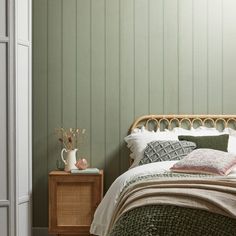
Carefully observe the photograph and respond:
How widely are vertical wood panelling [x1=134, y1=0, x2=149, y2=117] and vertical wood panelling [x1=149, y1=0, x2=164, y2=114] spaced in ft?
0.12

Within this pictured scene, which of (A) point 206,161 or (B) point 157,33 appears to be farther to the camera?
(B) point 157,33

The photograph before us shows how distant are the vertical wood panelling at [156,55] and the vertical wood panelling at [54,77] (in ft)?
2.60

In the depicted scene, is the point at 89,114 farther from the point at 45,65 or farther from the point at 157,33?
the point at 157,33

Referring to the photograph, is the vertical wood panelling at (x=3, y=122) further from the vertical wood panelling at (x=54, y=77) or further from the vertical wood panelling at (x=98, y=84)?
the vertical wood panelling at (x=98, y=84)

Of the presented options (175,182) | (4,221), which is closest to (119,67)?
(4,221)

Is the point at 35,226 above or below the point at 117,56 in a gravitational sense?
below

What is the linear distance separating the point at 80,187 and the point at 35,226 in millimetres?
711

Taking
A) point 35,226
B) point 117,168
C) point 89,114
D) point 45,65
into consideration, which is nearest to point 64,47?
point 45,65

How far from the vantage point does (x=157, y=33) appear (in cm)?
477

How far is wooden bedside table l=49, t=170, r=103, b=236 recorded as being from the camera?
4.39m

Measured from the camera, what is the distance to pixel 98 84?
4.79 meters

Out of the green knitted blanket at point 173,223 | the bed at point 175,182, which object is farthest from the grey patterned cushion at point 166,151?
the green knitted blanket at point 173,223

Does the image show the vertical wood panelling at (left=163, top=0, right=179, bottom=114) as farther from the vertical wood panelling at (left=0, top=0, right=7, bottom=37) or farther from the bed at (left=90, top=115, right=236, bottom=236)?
the vertical wood panelling at (left=0, top=0, right=7, bottom=37)

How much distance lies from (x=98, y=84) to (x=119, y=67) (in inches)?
9.3
